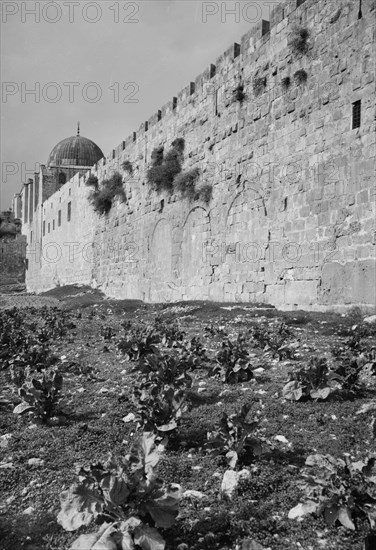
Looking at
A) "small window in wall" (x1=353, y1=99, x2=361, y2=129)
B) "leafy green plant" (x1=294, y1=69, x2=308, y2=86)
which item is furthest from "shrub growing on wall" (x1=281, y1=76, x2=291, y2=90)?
"small window in wall" (x1=353, y1=99, x2=361, y2=129)

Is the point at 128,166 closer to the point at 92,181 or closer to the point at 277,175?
the point at 92,181

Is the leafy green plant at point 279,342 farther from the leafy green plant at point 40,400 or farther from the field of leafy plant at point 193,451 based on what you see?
the leafy green plant at point 40,400

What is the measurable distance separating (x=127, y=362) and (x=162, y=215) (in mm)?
10546

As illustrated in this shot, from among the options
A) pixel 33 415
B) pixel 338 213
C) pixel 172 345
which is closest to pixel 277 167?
pixel 338 213

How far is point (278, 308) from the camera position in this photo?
10195 mm

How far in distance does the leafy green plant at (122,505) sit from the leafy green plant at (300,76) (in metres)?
9.61

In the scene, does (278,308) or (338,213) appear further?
(278,308)

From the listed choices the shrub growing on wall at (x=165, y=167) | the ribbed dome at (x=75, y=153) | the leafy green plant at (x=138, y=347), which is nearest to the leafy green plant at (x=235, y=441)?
the leafy green plant at (x=138, y=347)

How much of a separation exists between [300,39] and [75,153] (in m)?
40.6

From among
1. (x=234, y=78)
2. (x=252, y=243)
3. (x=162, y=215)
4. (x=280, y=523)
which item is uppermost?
(x=234, y=78)

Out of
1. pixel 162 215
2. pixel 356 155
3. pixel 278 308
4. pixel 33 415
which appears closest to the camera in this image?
pixel 33 415

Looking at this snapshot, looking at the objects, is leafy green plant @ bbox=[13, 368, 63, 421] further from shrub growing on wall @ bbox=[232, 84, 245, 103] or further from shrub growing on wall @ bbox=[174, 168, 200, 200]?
shrub growing on wall @ bbox=[174, 168, 200, 200]

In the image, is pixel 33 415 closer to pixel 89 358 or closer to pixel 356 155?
pixel 89 358

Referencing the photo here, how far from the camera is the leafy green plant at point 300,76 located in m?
9.96
